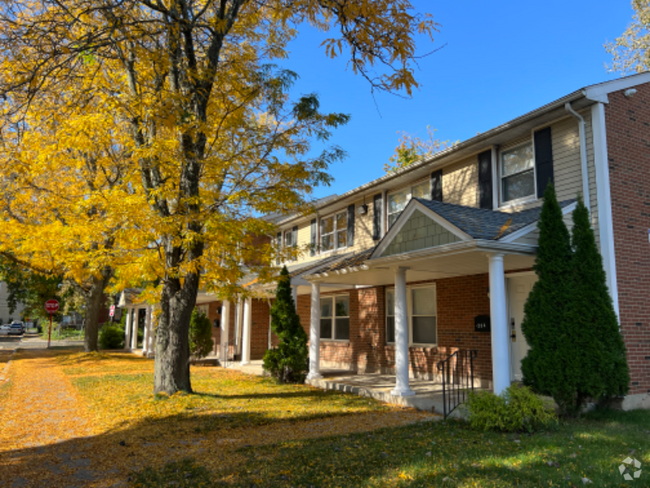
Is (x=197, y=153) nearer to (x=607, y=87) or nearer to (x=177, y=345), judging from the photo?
(x=177, y=345)

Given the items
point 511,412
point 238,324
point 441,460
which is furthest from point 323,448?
point 238,324

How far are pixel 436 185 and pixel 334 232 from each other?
4.96 metres

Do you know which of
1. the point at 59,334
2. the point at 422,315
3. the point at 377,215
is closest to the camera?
the point at 422,315

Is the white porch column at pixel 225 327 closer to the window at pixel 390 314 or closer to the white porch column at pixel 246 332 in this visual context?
the white porch column at pixel 246 332

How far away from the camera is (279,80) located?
9.64 meters

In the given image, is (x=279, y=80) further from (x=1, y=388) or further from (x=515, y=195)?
(x=1, y=388)

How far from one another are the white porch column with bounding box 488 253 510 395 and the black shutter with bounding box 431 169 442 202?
4607 millimetres

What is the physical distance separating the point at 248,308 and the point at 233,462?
11218 millimetres

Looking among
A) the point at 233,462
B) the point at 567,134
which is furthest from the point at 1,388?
the point at 567,134

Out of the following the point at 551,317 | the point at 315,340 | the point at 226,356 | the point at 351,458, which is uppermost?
the point at 551,317

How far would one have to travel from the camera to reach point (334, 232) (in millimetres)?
16484

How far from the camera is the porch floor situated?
9070mm

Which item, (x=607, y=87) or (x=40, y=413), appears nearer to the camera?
(x=607, y=87)

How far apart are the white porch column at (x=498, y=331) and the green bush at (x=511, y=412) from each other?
372 millimetres
